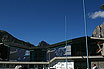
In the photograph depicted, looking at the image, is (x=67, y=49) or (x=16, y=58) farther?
(x=16, y=58)

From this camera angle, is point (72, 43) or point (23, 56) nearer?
point (72, 43)

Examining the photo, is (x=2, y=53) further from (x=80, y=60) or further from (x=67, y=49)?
(x=80, y=60)

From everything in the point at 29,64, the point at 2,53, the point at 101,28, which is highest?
the point at 101,28

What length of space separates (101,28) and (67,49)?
462 ft

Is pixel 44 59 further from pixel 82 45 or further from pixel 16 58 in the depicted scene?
pixel 82 45

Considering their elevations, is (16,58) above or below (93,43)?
below

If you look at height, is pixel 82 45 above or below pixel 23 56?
above

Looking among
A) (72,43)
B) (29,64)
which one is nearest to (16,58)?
(29,64)

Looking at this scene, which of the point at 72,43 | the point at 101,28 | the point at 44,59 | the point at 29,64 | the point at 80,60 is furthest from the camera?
the point at 101,28

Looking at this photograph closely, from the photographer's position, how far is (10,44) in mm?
45781

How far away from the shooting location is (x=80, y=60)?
108 feet

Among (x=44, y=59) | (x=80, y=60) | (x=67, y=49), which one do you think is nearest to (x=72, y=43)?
(x=67, y=49)

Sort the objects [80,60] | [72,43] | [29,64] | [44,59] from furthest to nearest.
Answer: [44,59] < [29,64] < [72,43] < [80,60]

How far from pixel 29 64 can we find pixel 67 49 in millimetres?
12152
